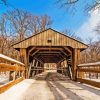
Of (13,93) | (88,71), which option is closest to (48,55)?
(88,71)

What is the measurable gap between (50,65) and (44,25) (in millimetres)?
29684

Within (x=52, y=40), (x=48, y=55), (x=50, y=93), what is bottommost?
(x=50, y=93)

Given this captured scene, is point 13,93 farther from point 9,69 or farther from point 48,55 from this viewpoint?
point 48,55

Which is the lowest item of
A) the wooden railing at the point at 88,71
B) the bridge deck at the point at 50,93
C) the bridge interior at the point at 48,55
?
the bridge deck at the point at 50,93

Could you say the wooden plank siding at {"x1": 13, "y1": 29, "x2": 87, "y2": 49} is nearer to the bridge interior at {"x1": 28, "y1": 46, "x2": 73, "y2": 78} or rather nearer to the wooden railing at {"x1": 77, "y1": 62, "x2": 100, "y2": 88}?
the bridge interior at {"x1": 28, "y1": 46, "x2": 73, "y2": 78}

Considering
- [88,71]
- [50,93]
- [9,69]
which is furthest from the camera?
[88,71]

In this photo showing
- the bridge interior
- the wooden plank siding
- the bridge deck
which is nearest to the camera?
the bridge deck

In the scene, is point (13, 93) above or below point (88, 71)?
below

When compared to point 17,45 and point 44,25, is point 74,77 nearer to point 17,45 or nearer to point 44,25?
point 17,45

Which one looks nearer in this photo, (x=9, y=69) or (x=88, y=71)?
(x=9, y=69)

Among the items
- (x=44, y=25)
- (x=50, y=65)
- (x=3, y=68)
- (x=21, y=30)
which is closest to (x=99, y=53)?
(x=50, y=65)

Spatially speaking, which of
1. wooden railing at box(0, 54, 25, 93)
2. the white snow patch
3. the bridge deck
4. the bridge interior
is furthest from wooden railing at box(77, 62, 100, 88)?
wooden railing at box(0, 54, 25, 93)

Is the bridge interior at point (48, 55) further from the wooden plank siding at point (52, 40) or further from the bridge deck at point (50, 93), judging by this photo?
the bridge deck at point (50, 93)

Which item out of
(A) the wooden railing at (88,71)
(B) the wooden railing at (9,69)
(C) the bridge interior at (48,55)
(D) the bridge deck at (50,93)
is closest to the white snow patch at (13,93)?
(D) the bridge deck at (50,93)
